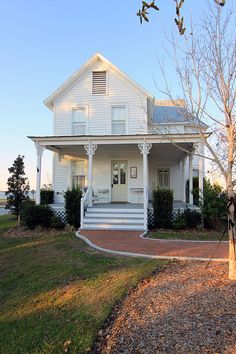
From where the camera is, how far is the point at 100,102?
52.8 feet

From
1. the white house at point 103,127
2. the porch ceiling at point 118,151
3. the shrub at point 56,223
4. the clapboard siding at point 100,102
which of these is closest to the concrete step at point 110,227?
the shrub at point 56,223

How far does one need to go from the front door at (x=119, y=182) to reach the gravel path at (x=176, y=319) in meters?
11.1

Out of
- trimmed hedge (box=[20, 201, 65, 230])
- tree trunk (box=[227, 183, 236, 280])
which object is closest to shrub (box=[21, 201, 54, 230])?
trimmed hedge (box=[20, 201, 65, 230])

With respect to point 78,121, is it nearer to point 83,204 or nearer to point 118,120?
point 118,120

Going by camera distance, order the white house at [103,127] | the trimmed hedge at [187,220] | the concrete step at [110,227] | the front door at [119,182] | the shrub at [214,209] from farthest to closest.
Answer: the front door at [119,182]
the white house at [103,127]
the trimmed hedge at [187,220]
the concrete step at [110,227]
the shrub at [214,209]

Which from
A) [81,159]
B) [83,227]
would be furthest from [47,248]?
[81,159]

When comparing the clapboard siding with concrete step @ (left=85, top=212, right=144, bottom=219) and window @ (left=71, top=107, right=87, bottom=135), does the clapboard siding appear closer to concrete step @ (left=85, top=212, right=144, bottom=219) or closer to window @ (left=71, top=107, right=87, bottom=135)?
window @ (left=71, top=107, right=87, bottom=135)

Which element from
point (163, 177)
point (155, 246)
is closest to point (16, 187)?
point (163, 177)

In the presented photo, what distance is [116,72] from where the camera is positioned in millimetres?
16109

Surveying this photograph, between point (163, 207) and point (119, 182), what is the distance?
191 inches

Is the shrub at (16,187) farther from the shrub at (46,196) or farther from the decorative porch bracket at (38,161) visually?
the decorative porch bracket at (38,161)

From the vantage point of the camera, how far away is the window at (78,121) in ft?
53.0

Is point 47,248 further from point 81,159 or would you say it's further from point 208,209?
point 81,159

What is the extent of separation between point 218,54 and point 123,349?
4875 millimetres
